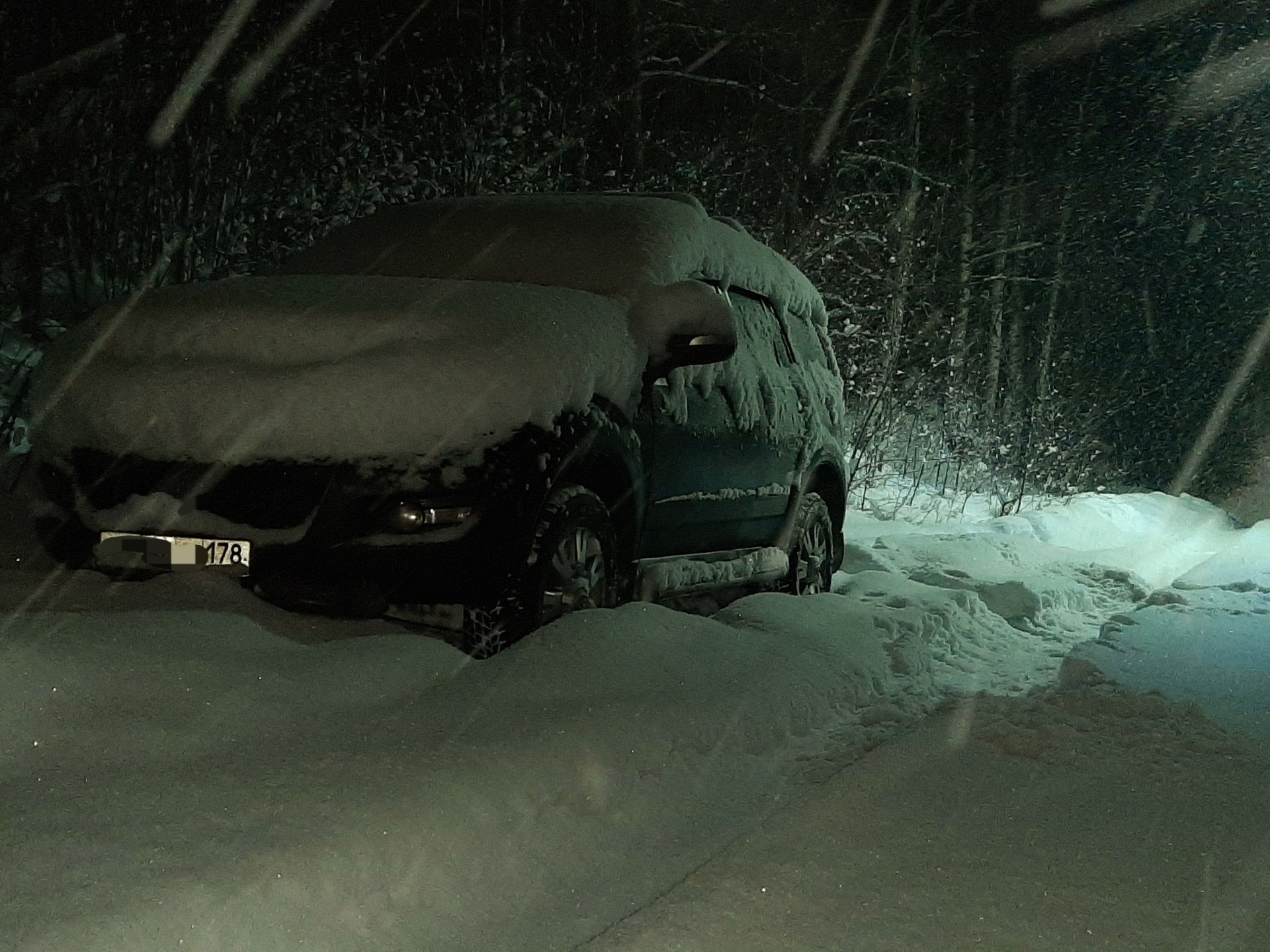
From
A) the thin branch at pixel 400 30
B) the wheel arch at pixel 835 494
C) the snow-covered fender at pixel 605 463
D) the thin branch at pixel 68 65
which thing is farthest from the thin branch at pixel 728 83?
the snow-covered fender at pixel 605 463

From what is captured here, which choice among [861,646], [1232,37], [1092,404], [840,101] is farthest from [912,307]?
[861,646]

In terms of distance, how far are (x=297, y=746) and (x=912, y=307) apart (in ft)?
49.7

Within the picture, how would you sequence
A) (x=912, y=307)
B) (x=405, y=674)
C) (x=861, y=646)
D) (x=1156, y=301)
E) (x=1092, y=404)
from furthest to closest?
(x=1156, y=301) → (x=1092, y=404) → (x=912, y=307) → (x=861, y=646) → (x=405, y=674)

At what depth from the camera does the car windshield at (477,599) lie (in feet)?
11.2

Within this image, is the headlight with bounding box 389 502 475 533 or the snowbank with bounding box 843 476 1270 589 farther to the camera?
the snowbank with bounding box 843 476 1270 589

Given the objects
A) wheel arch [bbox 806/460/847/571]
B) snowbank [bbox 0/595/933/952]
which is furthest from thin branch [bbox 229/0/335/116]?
snowbank [bbox 0/595/933/952]

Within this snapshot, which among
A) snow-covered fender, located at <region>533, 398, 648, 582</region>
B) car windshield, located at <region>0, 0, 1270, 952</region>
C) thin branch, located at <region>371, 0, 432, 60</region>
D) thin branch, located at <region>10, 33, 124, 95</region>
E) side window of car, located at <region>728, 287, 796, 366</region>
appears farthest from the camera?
thin branch, located at <region>371, 0, 432, 60</region>

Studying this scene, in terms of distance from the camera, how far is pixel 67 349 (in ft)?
18.3

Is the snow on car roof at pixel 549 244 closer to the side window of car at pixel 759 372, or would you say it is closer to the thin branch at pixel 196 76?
the side window of car at pixel 759 372

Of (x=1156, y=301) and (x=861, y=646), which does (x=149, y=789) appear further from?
(x=1156, y=301)

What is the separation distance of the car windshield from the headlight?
0.01m

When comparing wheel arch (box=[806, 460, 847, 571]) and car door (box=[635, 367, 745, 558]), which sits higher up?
car door (box=[635, 367, 745, 558])

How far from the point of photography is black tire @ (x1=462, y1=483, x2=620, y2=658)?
Result: 5113 mm

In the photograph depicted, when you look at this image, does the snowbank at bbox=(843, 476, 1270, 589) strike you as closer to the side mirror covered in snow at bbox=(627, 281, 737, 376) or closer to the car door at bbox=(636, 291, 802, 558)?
the car door at bbox=(636, 291, 802, 558)
